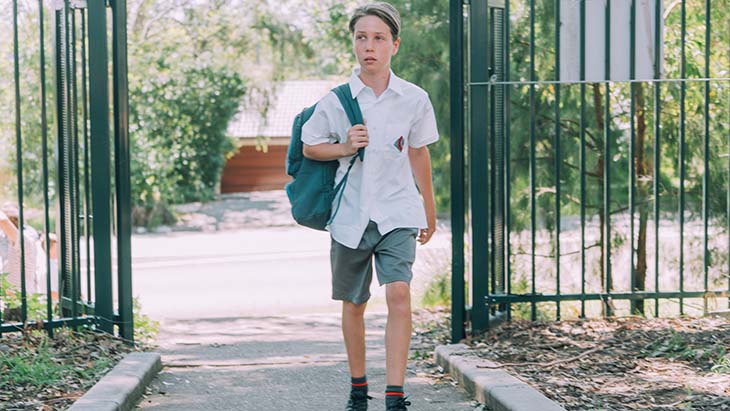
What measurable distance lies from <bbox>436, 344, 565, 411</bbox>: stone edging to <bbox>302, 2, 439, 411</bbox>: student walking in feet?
1.67

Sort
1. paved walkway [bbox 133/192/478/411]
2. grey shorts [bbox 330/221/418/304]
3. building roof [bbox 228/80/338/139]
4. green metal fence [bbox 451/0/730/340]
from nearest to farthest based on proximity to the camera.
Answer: grey shorts [bbox 330/221/418/304]
paved walkway [bbox 133/192/478/411]
green metal fence [bbox 451/0/730/340]
building roof [bbox 228/80/338/139]

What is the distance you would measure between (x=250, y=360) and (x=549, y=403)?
2657 mm

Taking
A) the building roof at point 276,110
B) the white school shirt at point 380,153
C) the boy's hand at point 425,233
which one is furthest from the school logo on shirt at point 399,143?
the building roof at point 276,110

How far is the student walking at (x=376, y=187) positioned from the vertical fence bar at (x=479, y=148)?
5.24 feet

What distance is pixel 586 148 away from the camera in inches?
350

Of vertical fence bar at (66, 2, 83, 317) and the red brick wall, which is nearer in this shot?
vertical fence bar at (66, 2, 83, 317)

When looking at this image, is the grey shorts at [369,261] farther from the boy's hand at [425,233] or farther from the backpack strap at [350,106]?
the backpack strap at [350,106]

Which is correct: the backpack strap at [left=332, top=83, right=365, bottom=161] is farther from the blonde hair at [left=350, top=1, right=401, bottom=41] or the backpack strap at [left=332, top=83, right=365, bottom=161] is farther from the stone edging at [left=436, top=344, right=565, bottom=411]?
the stone edging at [left=436, top=344, right=565, bottom=411]

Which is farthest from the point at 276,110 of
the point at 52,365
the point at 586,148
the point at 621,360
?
the point at 621,360

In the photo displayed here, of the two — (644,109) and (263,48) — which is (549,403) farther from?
(263,48)

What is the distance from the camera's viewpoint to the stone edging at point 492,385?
4262 mm

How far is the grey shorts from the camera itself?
4305 millimetres

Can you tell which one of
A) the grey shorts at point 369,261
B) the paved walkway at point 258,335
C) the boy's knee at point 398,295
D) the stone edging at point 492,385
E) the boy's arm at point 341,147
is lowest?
the paved walkway at point 258,335

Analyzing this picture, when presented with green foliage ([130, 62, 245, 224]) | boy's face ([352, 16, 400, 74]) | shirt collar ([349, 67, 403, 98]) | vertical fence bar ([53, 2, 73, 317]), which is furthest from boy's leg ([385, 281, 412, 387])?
green foliage ([130, 62, 245, 224])
